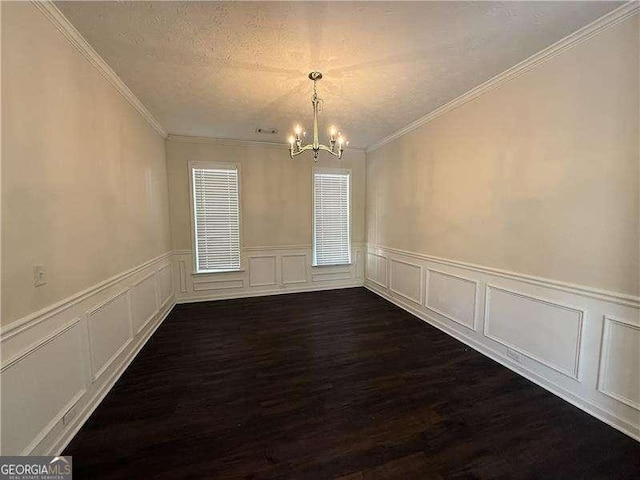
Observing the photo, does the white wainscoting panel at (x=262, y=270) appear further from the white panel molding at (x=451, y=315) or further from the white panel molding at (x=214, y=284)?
the white panel molding at (x=451, y=315)

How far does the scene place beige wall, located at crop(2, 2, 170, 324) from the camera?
1404 millimetres

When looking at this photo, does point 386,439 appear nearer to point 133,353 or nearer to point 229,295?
point 133,353

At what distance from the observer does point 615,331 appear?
1.91 m

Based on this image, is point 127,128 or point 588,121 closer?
point 588,121

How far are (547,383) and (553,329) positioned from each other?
0.49m

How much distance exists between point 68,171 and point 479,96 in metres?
3.79

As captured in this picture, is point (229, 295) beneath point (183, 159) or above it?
beneath

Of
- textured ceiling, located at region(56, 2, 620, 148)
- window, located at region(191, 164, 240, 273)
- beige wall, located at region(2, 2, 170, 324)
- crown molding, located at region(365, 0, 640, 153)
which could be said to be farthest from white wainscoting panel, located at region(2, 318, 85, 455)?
crown molding, located at region(365, 0, 640, 153)

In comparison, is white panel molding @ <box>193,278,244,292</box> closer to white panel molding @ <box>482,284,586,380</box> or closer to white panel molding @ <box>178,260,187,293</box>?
white panel molding @ <box>178,260,187,293</box>

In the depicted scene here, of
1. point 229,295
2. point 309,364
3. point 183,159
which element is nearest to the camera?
point 309,364

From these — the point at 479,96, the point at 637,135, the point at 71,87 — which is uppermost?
the point at 479,96

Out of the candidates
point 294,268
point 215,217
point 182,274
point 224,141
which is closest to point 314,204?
point 294,268

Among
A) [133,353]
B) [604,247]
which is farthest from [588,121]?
[133,353]

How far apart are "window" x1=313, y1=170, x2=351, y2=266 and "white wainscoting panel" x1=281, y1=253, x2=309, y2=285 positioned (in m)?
0.23
